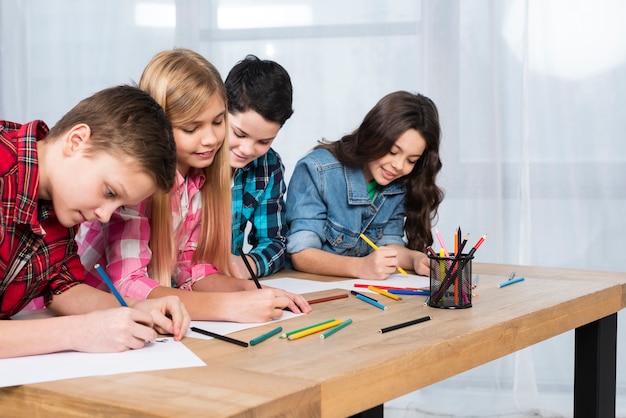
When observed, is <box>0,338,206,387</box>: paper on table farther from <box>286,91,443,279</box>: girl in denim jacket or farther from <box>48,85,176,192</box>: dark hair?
<box>286,91,443,279</box>: girl in denim jacket

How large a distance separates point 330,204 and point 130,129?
3.14ft

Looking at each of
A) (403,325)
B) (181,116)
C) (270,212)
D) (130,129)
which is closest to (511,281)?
(403,325)

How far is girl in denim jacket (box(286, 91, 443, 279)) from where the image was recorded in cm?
209

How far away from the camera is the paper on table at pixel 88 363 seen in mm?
978

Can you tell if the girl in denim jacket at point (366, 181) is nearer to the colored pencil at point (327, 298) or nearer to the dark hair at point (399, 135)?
the dark hair at point (399, 135)

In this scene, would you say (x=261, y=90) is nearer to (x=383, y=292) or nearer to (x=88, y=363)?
(x=383, y=292)

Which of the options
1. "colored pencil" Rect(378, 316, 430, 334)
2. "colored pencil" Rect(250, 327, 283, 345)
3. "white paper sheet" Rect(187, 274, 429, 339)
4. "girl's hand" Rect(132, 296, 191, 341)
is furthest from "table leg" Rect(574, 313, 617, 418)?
"girl's hand" Rect(132, 296, 191, 341)

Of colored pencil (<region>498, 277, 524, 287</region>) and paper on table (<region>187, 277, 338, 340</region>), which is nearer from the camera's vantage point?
paper on table (<region>187, 277, 338, 340</region>)

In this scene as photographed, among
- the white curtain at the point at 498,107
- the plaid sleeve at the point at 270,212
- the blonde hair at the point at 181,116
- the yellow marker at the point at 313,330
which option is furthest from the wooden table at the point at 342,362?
the white curtain at the point at 498,107

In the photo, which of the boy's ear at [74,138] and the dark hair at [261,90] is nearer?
the boy's ear at [74,138]

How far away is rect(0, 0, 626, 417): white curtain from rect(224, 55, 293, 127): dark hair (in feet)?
3.48

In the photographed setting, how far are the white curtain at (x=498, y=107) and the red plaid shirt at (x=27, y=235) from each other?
1813 mm

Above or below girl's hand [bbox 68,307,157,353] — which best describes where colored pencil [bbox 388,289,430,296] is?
below

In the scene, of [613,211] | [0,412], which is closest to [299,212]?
[0,412]
